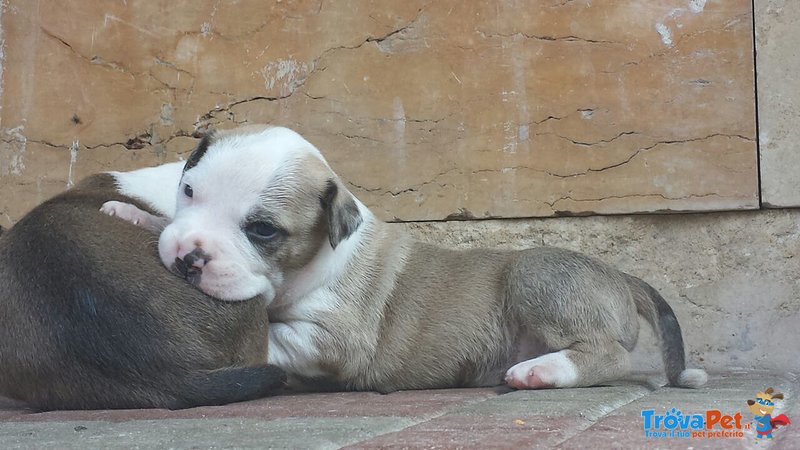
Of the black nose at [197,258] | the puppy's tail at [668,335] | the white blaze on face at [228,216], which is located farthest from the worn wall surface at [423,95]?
the black nose at [197,258]

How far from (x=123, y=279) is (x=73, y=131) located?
2538 mm

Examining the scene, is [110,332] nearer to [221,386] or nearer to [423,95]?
[221,386]

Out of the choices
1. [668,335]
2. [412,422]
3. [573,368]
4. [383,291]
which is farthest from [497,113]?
[412,422]

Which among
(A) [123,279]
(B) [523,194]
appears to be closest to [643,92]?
(B) [523,194]

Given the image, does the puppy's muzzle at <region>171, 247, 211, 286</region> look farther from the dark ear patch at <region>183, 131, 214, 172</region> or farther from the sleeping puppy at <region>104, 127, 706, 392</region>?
the dark ear patch at <region>183, 131, 214, 172</region>

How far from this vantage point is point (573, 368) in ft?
13.8

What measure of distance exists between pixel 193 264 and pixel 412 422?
112cm

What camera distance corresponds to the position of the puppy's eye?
12.6 feet

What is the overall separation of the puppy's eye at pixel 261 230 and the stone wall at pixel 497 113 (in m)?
1.71

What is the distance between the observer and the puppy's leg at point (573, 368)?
4.15 metres

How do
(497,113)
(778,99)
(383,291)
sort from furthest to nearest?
(497,113) → (778,99) → (383,291)

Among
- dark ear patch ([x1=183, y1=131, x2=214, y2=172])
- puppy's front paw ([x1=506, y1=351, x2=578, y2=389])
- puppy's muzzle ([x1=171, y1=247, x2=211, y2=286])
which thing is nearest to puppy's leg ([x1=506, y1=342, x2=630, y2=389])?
puppy's front paw ([x1=506, y1=351, x2=578, y2=389])

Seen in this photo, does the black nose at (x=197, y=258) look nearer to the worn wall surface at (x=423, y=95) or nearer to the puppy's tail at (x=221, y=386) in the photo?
the puppy's tail at (x=221, y=386)

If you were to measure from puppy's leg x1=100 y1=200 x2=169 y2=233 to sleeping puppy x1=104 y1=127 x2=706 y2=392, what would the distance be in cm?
27
